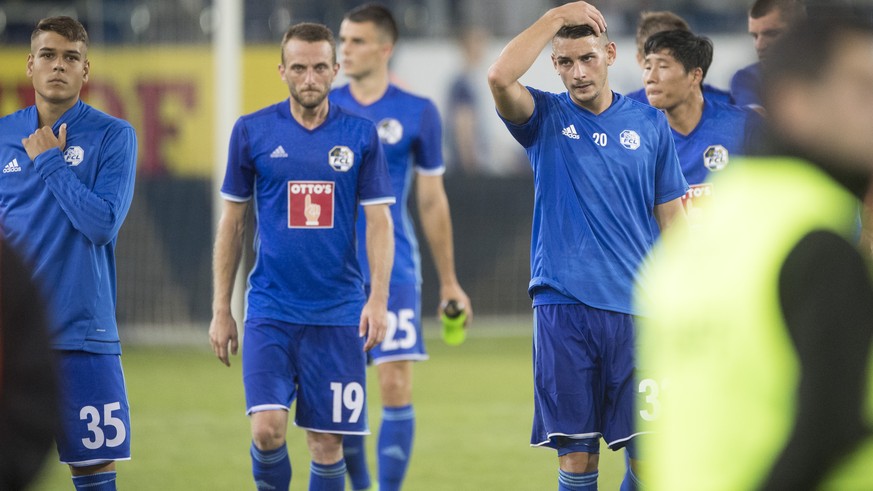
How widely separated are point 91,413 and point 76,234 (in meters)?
0.72

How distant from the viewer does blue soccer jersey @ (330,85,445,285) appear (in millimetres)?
7391

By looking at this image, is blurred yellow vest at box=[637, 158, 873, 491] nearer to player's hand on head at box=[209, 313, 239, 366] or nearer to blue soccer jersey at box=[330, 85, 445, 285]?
player's hand on head at box=[209, 313, 239, 366]

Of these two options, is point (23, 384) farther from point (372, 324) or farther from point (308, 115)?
point (308, 115)

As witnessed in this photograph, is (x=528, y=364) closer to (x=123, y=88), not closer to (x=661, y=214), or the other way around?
(x=123, y=88)

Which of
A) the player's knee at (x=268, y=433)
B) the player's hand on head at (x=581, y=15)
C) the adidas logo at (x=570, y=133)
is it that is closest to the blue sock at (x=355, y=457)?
the player's knee at (x=268, y=433)

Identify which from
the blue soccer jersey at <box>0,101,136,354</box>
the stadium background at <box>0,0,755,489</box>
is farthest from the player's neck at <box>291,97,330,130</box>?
the stadium background at <box>0,0,755,489</box>

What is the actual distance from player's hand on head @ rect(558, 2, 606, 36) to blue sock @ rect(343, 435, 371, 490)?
2.93 metres

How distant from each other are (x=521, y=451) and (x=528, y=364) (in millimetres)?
4222

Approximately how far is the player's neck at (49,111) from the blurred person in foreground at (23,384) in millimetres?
2945

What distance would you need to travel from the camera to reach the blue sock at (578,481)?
4902 mm

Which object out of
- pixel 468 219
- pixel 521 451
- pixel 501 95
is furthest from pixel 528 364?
pixel 501 95

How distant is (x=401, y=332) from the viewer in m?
7.23

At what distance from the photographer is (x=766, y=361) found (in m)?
2.07

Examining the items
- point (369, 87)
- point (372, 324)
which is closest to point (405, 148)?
point (369, 87)
